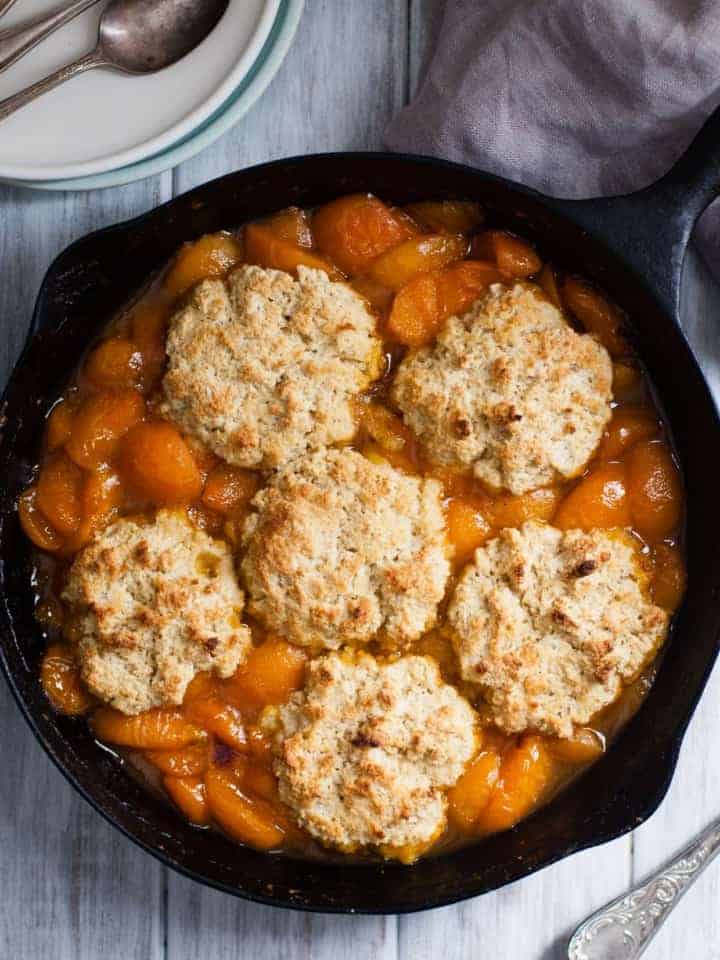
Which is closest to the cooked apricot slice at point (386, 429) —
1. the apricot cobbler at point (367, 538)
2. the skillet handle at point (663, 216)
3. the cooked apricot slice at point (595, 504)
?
the apricot cobbler at point (367, 538)

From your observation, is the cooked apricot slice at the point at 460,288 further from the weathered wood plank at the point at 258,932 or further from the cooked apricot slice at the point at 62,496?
the weathered wood plank at the point at 258,932

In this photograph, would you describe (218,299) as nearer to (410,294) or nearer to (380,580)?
(410,294)

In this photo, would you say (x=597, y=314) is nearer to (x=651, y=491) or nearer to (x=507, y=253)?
(x=507, y=253)

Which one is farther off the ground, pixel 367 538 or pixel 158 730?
pixel 367 538

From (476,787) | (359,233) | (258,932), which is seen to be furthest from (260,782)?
(359,233)

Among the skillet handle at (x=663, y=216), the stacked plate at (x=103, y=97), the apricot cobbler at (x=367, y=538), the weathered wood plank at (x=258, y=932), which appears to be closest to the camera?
the skillet handle at (x=663, y=216)

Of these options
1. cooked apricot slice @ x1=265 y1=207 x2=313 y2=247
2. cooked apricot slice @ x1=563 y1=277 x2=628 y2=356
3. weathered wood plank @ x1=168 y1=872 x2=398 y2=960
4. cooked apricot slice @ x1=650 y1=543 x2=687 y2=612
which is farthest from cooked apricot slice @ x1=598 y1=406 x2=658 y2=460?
weathered wood plank @ x1=168 y1=872 x2=398 y2=960
